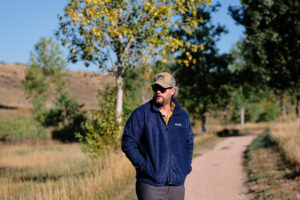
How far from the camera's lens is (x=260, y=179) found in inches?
348

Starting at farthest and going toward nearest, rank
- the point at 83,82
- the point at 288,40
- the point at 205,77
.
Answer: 1. the point at 83,82
2. the point at 205,77
3. the point at 288,40

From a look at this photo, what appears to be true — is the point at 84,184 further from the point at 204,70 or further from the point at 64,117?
the point at 64,117

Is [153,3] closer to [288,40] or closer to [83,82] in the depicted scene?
[288,40]

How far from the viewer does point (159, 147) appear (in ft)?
11.3

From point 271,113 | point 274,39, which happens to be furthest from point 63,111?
point 271,113

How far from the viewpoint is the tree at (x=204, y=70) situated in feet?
85.3

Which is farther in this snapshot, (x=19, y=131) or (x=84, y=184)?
(x=19, y=131)

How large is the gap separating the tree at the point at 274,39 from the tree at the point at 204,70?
3.07 meters

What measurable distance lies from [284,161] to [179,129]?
29.4ft

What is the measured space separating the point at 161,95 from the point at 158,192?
1.12 m

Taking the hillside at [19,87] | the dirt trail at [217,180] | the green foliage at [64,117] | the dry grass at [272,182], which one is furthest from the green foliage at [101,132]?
the hillside at [19,87]

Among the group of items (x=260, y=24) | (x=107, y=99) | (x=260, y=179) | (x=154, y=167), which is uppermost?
(x=260, y=24)

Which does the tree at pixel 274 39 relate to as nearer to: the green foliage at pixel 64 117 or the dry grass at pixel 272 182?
the dry grass at pixel 272 182

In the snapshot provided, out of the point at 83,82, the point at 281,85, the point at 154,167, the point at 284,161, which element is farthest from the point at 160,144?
the point at 83,82
